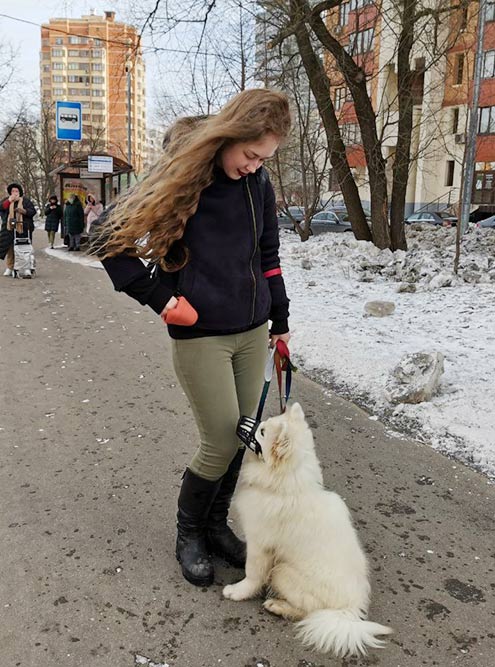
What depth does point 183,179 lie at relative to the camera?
7.53ft

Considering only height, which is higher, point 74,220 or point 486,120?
point 486,120

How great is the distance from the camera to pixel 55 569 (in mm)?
2787

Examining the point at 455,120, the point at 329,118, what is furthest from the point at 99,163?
the point at 455,120

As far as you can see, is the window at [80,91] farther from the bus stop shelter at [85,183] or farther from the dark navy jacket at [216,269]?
the dark navy jacket at [216,269]

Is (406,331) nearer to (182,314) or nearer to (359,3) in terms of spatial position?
(182,314)

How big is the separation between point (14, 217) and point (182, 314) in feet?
34.6

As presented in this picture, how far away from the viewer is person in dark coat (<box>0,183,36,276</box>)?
11.6m

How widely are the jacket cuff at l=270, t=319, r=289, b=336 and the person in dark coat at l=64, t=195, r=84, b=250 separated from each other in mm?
15437

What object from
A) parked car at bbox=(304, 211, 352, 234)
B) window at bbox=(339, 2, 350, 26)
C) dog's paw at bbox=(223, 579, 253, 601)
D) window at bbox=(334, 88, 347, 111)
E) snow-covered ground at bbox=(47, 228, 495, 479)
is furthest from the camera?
parked car at bbox=(304, 211, 352, 234)

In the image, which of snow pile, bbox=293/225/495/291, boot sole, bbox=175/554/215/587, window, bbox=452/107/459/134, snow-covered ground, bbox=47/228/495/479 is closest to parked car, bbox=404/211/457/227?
window, bbox=452/107/459/134

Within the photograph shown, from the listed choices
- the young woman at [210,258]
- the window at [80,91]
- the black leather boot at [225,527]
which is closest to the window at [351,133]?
the young woman at [210,258]

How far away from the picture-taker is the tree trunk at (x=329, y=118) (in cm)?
1307

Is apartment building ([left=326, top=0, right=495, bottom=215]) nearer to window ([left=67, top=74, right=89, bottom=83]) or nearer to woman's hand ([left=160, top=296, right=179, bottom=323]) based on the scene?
woman's hand ([left=160, top=296, right=179, bottom=323])

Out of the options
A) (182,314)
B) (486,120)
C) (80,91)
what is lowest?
(182,314)
